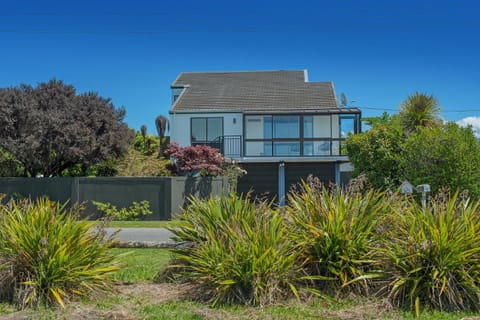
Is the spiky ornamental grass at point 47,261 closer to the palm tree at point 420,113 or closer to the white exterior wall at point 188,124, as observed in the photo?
the palm tree at point 420,113

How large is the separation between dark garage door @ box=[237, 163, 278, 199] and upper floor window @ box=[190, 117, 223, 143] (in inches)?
111

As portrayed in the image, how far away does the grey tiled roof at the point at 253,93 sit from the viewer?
95.1 feet

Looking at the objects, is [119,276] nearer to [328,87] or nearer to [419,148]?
[419,148]

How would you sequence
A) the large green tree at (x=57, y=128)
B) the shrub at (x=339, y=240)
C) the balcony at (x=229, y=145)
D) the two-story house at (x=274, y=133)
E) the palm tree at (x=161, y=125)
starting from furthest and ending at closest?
the palm tree at (x=161, y=125) < the balcony at (x=229, y=145) < the two-story house at (x=274, y=133) < the large green tree at (x=57, y=128) < the shrub at (x=339, y=240)

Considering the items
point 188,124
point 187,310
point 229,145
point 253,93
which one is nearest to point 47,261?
point 187,310

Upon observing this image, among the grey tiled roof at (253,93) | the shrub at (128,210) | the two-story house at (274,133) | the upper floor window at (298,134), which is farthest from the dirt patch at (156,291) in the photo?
the grey tiled roof at (253,93)

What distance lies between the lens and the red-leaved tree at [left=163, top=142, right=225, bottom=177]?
2158 cm

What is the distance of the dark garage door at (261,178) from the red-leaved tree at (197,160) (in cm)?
602

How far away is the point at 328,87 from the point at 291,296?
2656 cm

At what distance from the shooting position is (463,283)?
6.00 m

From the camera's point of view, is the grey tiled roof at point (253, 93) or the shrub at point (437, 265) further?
the grey tiled roof at point (253, 93)

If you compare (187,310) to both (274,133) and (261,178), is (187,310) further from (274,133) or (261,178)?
(274,133)

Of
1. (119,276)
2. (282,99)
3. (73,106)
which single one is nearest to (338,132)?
(282,99)

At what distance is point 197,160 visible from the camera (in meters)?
21.7
